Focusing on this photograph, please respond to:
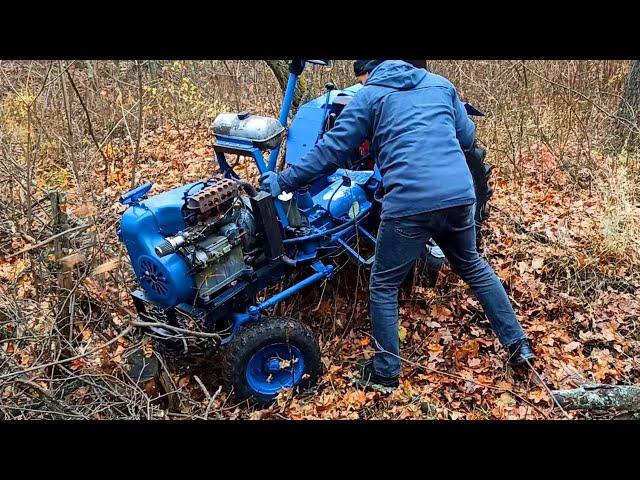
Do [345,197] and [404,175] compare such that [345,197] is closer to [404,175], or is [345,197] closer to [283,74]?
[404,175]

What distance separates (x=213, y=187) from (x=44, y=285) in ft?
5.13

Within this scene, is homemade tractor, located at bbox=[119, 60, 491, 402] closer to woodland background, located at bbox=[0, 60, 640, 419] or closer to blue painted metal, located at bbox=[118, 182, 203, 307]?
blue painted metal, located at bbox=[118, 182, 203, 307]

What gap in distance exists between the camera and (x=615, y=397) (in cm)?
357

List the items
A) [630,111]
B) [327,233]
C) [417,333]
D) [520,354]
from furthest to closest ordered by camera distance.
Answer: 1. [630,111]
2. [417,333]
3. [327,233]
4. [520,354]

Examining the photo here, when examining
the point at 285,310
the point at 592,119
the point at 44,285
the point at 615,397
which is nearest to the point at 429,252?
the point at 285,310

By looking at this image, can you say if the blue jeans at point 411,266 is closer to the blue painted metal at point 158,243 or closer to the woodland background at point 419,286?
the woodland background at point 419,286

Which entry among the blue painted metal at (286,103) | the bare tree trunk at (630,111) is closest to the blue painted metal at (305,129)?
the blue painted metal at (286,103)

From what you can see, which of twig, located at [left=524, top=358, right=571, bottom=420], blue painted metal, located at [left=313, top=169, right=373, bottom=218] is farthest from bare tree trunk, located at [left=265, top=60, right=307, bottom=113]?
twig, located at [left=524, top=358, right=571, bottom=420]

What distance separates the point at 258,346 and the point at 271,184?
3.36ft

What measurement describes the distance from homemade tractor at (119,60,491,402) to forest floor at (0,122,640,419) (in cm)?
24

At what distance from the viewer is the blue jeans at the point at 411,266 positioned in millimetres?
3607

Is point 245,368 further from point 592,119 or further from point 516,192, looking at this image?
point 592,119

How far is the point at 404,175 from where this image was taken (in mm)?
3520

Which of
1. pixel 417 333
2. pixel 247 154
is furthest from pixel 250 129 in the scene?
pixel 417 333
